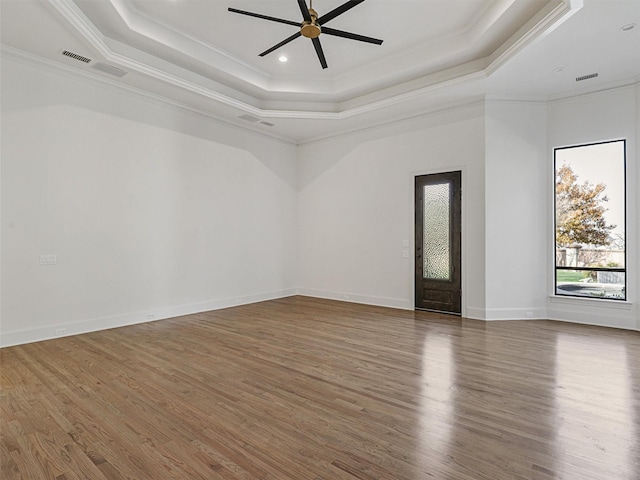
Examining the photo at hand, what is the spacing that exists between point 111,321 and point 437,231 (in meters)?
5.59

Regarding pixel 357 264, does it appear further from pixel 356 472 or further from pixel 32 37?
pixel 32 37

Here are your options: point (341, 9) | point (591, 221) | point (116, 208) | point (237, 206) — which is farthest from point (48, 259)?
point (591, 221)

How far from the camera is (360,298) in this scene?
288 inches

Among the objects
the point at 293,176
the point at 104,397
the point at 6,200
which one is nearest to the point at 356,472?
the point at 104,397

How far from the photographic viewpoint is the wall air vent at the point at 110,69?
4688 millimetres

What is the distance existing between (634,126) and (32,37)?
815cm

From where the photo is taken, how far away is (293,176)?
8.41 metres

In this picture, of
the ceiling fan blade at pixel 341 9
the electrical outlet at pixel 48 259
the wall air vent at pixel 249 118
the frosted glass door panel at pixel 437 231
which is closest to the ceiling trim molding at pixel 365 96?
the wall air vent at pixel 249 118

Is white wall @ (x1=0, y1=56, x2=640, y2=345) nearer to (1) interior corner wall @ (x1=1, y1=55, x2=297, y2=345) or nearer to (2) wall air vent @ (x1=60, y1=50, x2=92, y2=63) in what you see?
(1) interior corner wall @ (x1=1, y1=55, x2=297, y2=345)

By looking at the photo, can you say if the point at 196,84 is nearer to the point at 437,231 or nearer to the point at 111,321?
the point at 111,321

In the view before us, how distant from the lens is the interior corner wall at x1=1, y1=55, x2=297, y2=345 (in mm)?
4418

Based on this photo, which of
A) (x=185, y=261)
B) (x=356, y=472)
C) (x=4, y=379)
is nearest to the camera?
(x=356, y=472)

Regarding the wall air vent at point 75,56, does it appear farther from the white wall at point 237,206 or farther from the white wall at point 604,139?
the white wall at point 604,139

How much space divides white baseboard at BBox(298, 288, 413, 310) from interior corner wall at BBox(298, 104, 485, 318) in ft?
0.06
